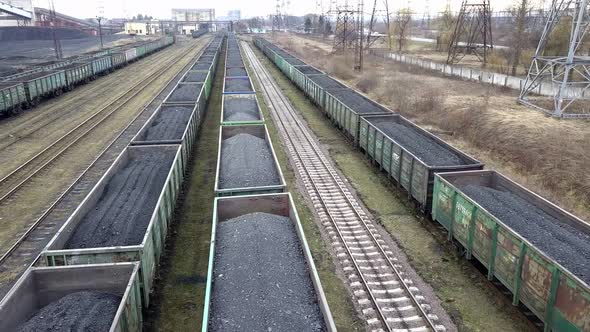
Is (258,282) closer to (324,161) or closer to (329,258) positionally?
(329,258)

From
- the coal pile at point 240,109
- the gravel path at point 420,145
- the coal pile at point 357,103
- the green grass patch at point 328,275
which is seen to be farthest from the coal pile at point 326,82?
the green grass patch at point 328,275

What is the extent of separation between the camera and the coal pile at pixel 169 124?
18.3 metres

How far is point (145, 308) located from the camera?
939cm

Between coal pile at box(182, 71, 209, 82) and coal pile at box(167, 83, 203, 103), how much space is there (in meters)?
3.03

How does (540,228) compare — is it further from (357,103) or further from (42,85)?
(42,85)

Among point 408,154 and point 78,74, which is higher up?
point 78,74

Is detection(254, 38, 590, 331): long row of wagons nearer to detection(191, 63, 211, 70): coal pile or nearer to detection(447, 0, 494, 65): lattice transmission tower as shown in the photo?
detection(191, 63, 211, 70): coal pile

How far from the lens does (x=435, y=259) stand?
12.2m

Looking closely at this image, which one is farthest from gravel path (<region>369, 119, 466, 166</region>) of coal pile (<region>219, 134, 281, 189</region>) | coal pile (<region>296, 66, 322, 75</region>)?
coal pile (<region>296, 66, 322, 75</region>)

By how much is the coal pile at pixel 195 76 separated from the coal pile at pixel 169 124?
11.4 meters

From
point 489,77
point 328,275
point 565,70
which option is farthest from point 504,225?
point 489,77

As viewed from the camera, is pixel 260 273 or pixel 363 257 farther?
pixel 363 257

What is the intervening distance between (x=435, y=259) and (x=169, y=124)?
43.8ft

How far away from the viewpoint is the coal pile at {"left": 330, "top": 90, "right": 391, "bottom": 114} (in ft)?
77.3
